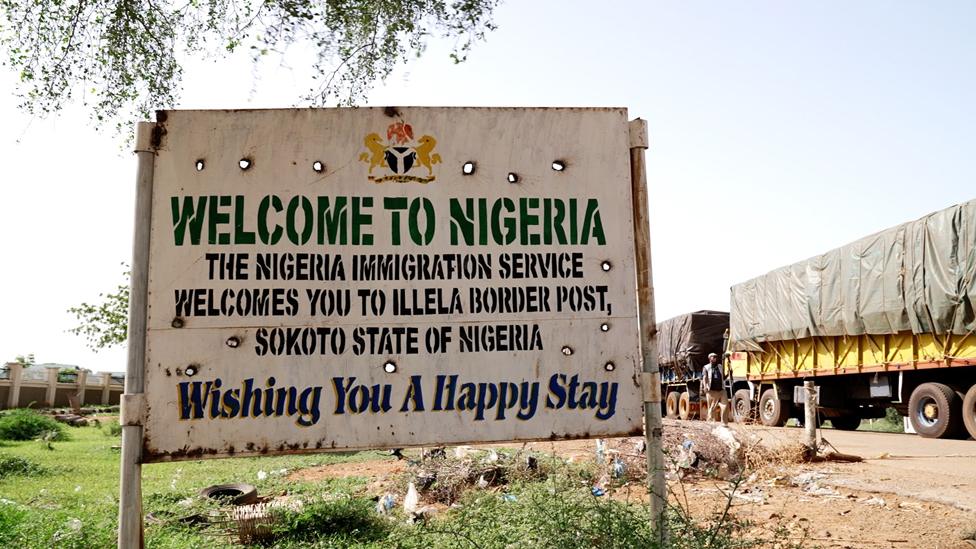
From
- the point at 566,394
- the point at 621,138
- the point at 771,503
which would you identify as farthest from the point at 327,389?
the point at 771,503

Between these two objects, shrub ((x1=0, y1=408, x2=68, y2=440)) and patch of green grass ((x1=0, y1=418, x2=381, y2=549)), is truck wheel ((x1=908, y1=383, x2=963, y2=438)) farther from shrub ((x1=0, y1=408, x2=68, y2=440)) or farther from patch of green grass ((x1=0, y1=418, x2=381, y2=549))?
shrub ((x1=0, y1=408, x2=68, y2=440))

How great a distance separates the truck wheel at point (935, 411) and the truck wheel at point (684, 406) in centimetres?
876

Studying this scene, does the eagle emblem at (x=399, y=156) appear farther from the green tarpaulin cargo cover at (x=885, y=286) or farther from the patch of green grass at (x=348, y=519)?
the green tarpaulin cargo cover at (x=885, y=286)

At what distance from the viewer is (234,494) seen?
7.66m

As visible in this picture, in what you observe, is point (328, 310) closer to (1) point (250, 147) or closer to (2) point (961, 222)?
(1) point (250, 147)

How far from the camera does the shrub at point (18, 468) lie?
1022 centimetres

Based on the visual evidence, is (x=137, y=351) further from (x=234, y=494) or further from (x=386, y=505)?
(x=234, y=494)

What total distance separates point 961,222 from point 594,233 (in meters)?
10.6

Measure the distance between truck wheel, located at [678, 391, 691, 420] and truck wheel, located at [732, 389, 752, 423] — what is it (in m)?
1.68

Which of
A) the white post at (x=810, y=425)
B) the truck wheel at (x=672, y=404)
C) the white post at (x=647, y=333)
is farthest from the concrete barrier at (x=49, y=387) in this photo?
the white post at (x=647, y=333)

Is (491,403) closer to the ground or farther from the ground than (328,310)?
closer to the ground

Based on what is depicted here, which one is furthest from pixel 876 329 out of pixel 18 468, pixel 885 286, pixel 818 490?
pixel 18 468

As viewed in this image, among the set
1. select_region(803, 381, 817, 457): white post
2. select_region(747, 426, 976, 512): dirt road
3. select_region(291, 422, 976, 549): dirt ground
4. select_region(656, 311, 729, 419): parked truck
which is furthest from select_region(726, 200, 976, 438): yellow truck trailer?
select_region(803, 381, 817, 457): white post

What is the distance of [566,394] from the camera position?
3078 mm
